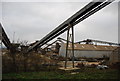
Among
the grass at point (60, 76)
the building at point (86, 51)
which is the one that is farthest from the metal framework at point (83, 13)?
the building at point (86, 51)

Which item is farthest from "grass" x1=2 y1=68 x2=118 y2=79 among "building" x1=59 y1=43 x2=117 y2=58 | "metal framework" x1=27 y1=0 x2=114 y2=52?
"building" x1=59 y1=43 x2=117 y2=58

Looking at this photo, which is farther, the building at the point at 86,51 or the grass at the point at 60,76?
the building at the point at 86,51

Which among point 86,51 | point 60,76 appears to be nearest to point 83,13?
point 60,76

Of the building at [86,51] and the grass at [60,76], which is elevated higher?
the building at [86,51]

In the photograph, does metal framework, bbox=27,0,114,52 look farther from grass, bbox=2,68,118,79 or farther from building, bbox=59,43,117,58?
building, bbox=59,43,117,58

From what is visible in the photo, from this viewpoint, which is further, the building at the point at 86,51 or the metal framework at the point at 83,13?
the building at the point at 86,51

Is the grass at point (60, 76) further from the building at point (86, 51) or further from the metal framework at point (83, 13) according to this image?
the building at point (86, 51)

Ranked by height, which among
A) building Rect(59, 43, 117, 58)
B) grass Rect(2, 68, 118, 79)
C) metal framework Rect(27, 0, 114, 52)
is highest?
metal framework Rect(27, 0, 114, 52)

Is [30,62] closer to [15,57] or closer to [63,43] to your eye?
[15,57]

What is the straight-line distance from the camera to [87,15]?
10.3m

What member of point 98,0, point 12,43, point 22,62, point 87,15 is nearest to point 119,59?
point 87,15

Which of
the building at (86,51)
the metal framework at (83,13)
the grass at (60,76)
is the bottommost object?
the grass at (60,76)

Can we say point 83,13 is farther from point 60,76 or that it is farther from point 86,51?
point 86,51

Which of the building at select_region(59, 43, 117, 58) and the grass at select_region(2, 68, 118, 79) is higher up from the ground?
the building at select_region(59, 43, 117, 58)
